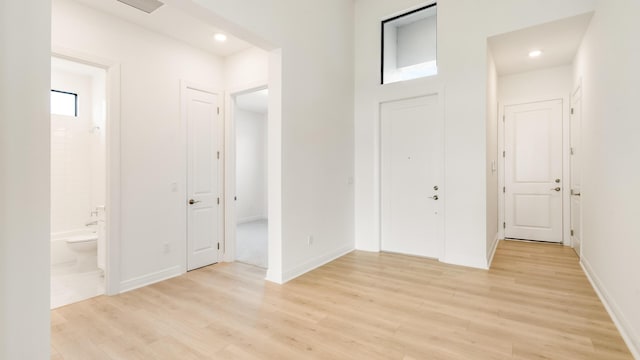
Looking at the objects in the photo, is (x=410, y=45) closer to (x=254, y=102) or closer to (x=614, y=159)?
(x=614, y=159)

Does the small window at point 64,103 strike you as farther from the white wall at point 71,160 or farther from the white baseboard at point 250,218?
the white baseboard at point 250,218

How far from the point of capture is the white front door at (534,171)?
16.4 ft

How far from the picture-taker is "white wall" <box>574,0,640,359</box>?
6.85 feet

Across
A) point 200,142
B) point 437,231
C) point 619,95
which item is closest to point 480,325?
point 437,231

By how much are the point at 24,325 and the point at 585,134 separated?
17.3ft

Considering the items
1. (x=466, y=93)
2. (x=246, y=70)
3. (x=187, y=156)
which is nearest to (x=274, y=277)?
(x=187, y=156)

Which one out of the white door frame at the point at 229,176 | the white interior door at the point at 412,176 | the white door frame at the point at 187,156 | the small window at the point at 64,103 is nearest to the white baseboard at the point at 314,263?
the white interior door at the point at 412,176

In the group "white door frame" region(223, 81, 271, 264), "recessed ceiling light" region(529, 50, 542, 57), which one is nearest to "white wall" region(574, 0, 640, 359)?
"recessed ceiling light" region(529, 50, 542, 57)

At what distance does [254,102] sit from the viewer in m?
7.19

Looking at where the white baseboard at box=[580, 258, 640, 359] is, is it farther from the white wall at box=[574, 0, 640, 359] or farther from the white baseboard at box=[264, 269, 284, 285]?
the white baseboard at box=[264, 269, 284, 285]

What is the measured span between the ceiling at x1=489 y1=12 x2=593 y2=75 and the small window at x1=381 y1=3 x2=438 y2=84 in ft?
2.61

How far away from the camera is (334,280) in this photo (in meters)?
3.41

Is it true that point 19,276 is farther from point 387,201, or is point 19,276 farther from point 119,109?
point 387,201

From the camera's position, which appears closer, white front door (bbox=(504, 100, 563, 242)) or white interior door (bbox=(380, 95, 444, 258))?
white interior door (bbox=(380, 95, 444, 258))
